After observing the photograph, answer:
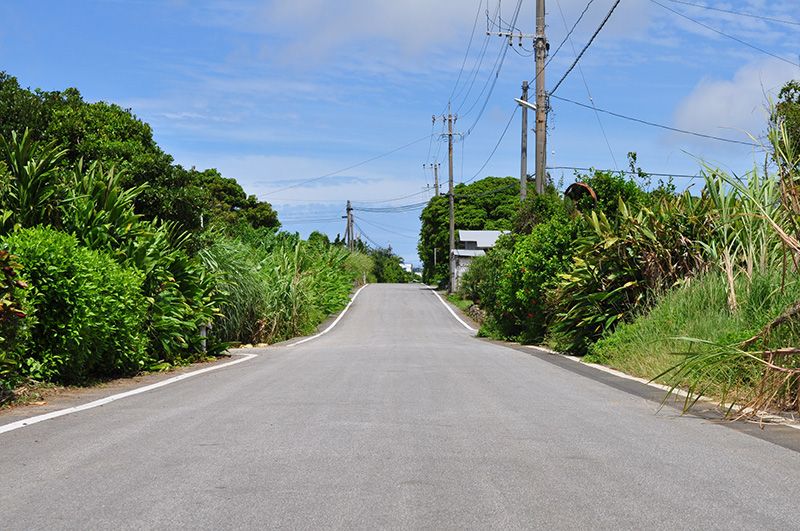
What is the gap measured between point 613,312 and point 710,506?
12996 mm

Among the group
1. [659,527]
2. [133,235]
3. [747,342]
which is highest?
[133,235]

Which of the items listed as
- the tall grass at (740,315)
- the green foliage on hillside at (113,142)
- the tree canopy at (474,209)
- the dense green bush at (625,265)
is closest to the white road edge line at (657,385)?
the tall grass at (740,315)

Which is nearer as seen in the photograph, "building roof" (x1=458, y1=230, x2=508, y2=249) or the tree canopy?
"building roof" (x1=458, y1=230, x2=508, y2=249)

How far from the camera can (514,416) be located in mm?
8547

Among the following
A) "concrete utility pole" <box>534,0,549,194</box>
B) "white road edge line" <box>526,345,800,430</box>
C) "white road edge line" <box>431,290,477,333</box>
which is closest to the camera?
"white road edge line" <box>526,345,800,430</box>

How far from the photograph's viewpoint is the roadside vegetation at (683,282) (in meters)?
9.26

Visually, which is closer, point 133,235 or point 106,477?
point 106,477

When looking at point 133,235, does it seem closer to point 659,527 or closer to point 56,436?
point 56,436

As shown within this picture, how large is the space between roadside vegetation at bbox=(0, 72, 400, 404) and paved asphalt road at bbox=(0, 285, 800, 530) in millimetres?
1669

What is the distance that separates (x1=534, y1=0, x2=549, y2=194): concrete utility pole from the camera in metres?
28.4

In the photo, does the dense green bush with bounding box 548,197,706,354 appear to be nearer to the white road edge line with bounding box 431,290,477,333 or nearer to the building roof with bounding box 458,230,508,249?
the white road edge line with bounding box 431,290,477,333

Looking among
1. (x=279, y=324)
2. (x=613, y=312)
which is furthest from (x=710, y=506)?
(x=279, y=324)

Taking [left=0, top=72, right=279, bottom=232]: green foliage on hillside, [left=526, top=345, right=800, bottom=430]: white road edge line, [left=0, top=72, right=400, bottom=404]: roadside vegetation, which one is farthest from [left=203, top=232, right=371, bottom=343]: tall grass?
[left=526, top=345, right=800, bottom=430]: white road edge line

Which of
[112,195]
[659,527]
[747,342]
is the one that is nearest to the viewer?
[659,527]
